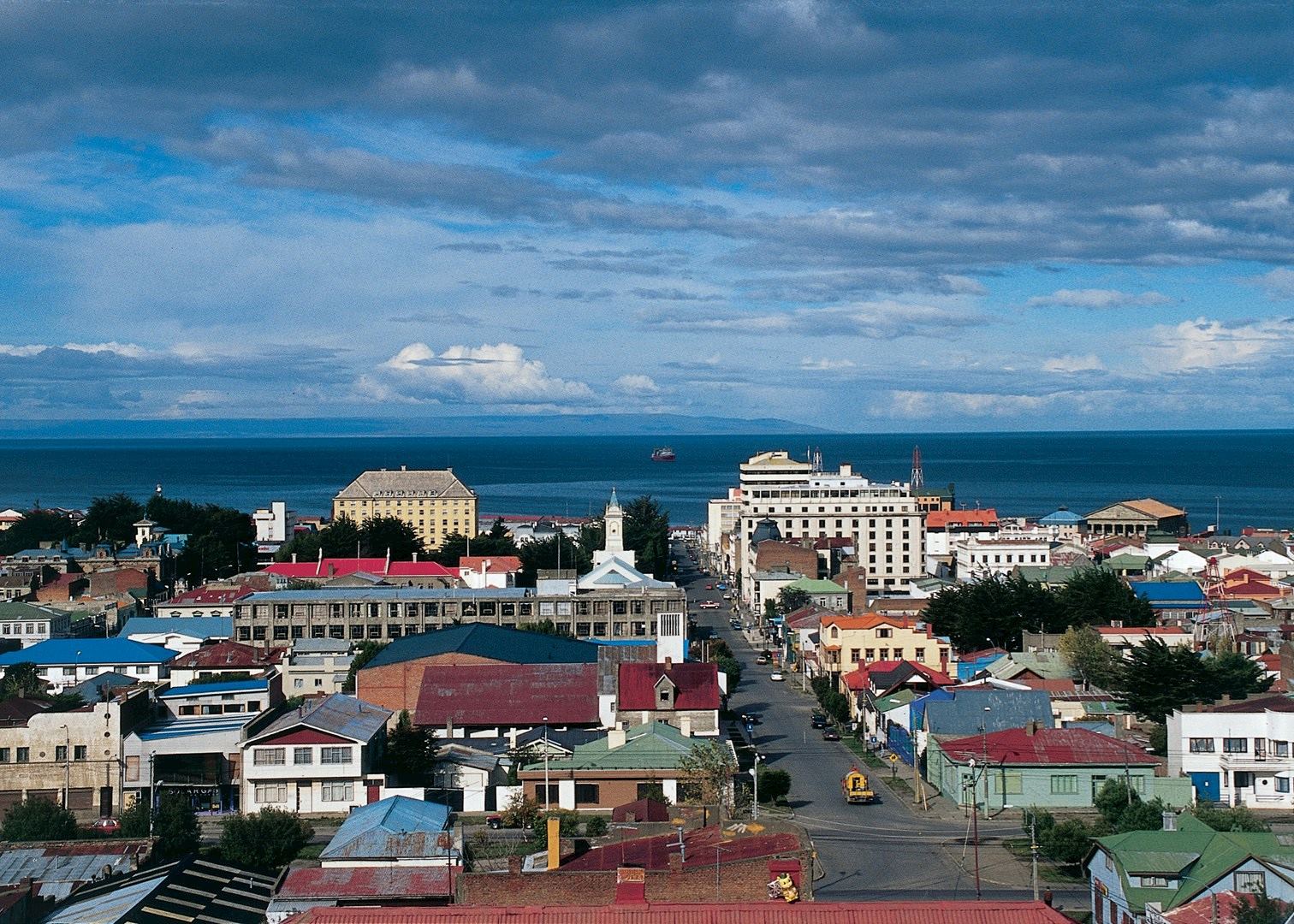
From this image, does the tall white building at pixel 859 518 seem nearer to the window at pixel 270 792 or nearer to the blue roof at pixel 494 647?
the blue roof at pixel 494 647

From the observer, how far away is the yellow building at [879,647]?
66875 mm

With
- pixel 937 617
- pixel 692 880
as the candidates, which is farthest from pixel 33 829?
pixel 937 617

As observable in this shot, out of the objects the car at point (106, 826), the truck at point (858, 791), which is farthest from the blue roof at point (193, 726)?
the truck at point (858, 791)

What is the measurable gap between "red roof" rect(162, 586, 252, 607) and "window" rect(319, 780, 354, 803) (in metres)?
37.9

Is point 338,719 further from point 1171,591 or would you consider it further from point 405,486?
point 405,486

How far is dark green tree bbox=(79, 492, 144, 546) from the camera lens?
12225 centimetres

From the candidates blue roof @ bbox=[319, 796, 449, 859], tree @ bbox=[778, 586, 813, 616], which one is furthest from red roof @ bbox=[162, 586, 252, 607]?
blue roof @ bbox=[319, 796, 449, 859]

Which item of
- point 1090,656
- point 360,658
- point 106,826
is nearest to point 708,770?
point 106,826

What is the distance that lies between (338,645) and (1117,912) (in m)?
46.9

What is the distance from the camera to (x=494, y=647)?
60.8 m

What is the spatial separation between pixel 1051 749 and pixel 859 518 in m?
70.8

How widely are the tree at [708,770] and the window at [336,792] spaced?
9.96m

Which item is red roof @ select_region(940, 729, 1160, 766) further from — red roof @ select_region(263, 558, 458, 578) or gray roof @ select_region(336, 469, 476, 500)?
gray roof @ select_region(336, 469, 476, 500)

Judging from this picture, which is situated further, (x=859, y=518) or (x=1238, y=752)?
(x=859, y=518)
